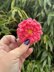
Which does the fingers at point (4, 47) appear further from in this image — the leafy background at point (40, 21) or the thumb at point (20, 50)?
the leafy background at point (40, 21)

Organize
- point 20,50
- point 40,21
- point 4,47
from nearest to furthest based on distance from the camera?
point 20,50, point 4,47, point 40,21

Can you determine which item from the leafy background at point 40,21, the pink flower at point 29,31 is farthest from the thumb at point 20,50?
the leafy background at point 40,21

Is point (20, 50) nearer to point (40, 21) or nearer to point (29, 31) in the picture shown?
point (29, 31)

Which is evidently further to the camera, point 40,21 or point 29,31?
point 40,21

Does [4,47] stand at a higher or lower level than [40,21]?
lower

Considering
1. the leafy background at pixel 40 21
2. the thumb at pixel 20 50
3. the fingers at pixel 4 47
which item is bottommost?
the thumb at pixel 20 50

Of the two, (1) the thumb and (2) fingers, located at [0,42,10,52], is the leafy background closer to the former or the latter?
(2) fingers, located at [0,42,10,52]

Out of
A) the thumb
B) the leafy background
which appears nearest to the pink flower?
the thumb

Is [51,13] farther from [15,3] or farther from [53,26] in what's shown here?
[15,3]

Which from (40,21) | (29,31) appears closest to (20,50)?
(29,31)

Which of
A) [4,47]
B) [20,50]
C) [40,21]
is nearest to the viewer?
[20,50]
